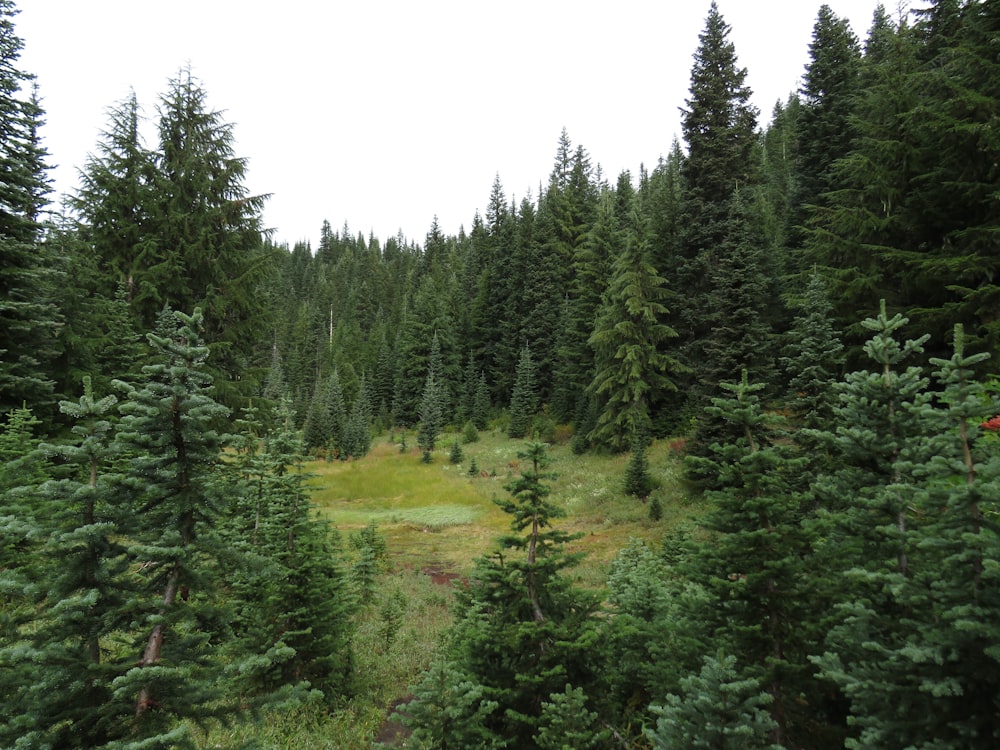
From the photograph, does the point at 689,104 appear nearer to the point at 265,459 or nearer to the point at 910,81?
the point at 910,81

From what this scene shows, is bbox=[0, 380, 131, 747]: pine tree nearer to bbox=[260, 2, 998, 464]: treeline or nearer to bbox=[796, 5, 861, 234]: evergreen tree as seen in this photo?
bbox=[260, 2, 998, 464]: treeline

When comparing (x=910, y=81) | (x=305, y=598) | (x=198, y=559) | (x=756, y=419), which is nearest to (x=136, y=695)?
(x=198, y=559)

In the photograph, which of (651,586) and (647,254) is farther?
(647,254)

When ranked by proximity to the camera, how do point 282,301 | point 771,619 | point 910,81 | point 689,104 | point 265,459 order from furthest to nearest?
1. point 282,301
2. point 689,104
3. point 910,81
4. point 265,459
5. point 771,619

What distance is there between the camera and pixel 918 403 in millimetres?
4223

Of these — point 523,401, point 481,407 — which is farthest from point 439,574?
point 481,407

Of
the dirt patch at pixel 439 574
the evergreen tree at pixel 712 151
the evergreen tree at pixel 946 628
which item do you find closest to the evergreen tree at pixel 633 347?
the evergreen tree at pixel 712 151

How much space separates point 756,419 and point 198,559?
5102 millimetres

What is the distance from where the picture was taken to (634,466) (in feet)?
72.6

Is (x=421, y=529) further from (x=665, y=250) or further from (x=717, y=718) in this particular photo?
(x=665, y=250)

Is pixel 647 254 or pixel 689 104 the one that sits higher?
pixel 689 104

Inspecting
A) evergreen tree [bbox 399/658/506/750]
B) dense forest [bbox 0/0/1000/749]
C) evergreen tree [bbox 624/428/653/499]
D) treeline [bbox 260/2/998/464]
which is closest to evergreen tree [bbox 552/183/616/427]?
treeline [bbox 260/2/998/464]

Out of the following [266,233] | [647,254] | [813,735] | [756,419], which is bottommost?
[813,735]

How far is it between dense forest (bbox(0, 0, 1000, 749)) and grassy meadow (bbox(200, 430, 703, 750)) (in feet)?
2.64
